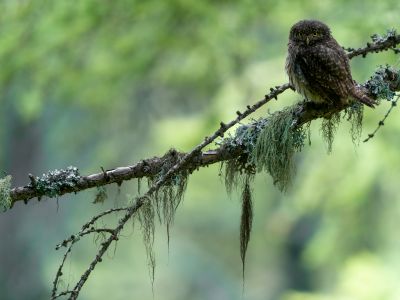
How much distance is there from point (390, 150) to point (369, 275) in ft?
4.43

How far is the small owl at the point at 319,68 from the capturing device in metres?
3.46

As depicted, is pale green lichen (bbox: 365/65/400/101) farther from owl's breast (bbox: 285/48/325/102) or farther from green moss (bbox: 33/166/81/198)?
green moss (bbox: 33/166/81/198)

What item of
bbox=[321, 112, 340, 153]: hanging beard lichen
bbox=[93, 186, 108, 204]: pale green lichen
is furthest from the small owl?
bbox=[93, 186, 108, 204]: pale green lichen

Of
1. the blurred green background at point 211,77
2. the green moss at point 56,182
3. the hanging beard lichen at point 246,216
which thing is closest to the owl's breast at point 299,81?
the hanging beard lichen at point 246,216

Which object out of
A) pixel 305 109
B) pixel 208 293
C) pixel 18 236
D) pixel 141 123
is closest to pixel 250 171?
pixel 305 109

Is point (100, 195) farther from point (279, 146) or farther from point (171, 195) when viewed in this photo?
point (279, 146)

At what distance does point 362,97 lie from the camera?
3.40m

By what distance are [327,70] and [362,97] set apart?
1.09ft

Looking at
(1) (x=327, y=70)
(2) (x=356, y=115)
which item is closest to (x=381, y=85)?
(2) (x=356, y=115)

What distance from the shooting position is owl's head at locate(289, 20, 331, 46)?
393 centimetres

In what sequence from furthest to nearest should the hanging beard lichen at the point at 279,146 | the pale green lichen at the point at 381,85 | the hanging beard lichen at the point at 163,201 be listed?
the pale green lichen at the point at 381,85
the hanging beard lichen at the point at 279,146
the hanging beard lichen at the point at 163,201

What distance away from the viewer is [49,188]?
122 inches

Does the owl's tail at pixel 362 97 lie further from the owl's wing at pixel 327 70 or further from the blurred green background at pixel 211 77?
the blurred green background at pixel 211 77

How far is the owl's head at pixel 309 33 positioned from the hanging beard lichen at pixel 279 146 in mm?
680
